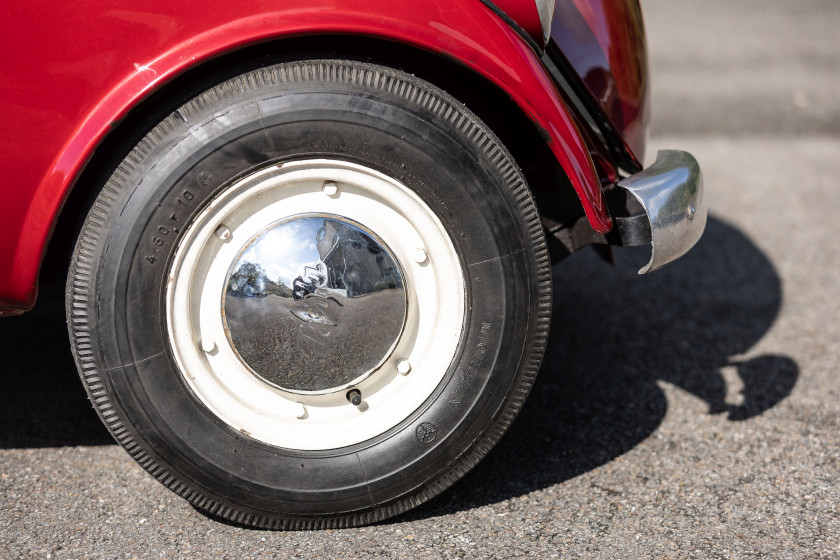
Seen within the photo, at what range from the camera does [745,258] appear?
361cm

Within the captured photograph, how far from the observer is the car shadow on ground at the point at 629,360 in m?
2.19

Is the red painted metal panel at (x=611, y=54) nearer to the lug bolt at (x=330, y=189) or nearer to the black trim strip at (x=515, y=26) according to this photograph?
the black trim strip at (x=515, y=26)

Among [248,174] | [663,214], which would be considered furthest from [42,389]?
[663,214]

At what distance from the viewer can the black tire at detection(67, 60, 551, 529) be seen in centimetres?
170

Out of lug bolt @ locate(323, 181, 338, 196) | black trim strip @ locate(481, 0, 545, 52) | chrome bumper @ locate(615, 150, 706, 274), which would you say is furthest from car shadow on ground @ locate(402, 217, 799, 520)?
lug bolt @ locate(323, 181, 338, 196)

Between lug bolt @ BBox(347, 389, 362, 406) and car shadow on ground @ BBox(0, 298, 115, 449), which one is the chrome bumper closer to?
lug bolt @ BBox(347, 389, 362, 406)

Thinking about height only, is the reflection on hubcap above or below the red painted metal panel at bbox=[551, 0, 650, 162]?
below

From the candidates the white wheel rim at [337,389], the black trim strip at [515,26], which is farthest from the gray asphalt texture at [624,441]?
the black trim strip at [515,26]

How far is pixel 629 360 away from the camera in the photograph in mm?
2791

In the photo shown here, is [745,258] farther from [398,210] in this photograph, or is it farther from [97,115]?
[97,115]

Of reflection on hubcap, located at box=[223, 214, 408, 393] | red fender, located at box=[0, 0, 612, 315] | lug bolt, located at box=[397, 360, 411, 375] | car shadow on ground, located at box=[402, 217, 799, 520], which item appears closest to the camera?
red fender, located at box=[0, 0, 612, 315]

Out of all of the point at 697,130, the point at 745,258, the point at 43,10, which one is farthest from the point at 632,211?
the point at 697,130

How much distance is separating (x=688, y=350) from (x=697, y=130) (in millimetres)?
2758

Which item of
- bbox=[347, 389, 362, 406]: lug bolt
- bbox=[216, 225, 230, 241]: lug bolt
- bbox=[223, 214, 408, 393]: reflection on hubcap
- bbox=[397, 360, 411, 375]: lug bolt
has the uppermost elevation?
bbox=[216, 225, 230, 241]: lug bolt
